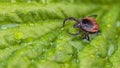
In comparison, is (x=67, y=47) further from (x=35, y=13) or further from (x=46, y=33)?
(x=35, y=13)

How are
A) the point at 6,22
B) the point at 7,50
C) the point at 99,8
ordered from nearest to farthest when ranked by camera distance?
the point at 7,50, the point at 6,22, the point at 99,8

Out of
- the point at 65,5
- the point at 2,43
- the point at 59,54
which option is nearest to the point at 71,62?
the point at 59,54

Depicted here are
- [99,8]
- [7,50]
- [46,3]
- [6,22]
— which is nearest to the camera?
[7,50]

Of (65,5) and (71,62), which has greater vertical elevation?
(65,5)

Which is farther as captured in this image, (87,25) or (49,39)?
(87,25)

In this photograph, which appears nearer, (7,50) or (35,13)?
(7,50)

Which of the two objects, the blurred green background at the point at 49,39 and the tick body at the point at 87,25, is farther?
the tick body at the point at 87,25

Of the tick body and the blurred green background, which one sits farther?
the tick body
